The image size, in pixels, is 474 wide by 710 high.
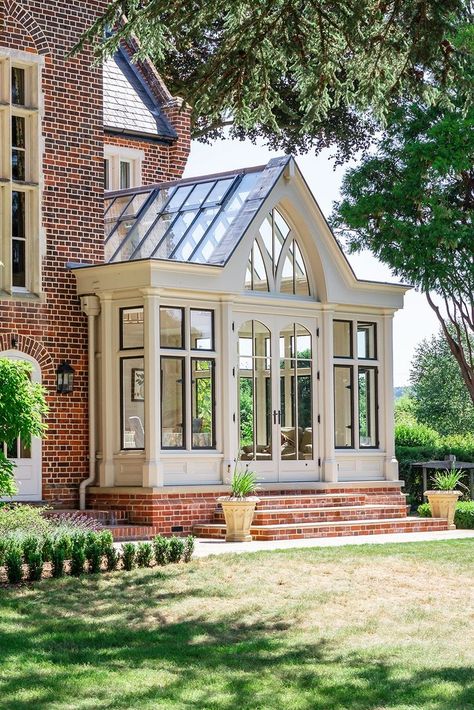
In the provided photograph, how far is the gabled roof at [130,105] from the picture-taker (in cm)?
2462

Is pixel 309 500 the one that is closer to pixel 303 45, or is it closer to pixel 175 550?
pixel 175 550

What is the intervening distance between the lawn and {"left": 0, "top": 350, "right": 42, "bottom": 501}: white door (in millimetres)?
4899

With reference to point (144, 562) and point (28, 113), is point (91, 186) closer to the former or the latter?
point (28, 113)

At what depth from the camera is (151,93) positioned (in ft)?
85.3

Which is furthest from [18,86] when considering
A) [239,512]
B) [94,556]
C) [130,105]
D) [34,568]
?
[34,568]

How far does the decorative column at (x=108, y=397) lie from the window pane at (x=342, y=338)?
452 cm

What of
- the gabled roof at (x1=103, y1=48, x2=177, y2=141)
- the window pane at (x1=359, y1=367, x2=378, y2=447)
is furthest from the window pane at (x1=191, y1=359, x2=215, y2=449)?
the gabled roof at (x1=103, y1=48, x2=177, y2=141)

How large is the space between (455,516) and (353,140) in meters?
14.9

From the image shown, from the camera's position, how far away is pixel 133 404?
20.5m

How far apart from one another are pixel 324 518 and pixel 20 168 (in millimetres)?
7385

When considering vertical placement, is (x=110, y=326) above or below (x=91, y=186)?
below

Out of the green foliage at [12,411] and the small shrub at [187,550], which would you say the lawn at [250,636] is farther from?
the green foliage at [12,411]

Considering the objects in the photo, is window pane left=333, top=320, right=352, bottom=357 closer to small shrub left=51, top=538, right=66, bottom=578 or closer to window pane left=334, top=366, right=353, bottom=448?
window pane left=334, top=366, right=353, bottom=448

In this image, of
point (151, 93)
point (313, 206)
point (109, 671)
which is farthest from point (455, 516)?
point (109, 671)
